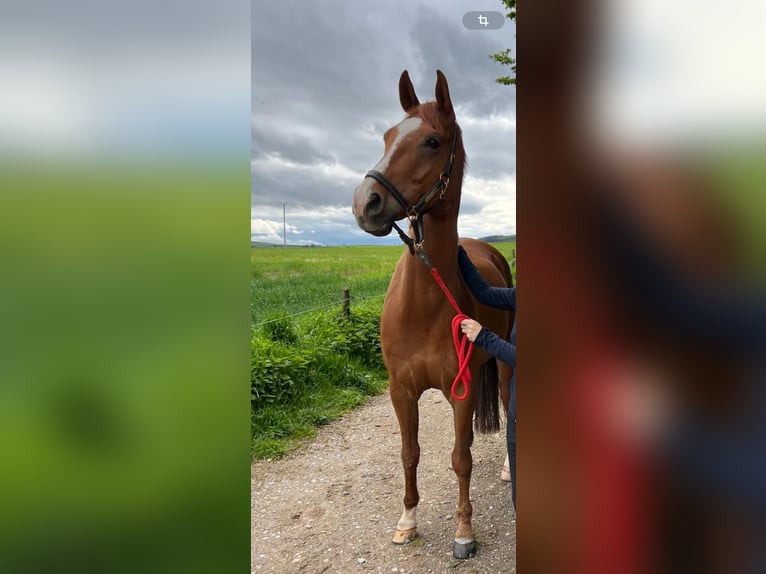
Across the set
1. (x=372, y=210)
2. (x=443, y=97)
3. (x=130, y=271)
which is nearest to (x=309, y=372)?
(x=372, y=210)

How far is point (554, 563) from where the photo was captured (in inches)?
19.5

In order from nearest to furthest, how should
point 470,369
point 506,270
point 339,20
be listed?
point 339,20
point 470,369
point 506,270

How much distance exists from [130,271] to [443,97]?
0.81 meters

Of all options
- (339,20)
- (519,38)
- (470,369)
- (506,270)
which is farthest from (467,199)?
(506,270)

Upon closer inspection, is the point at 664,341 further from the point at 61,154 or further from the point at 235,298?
the point at 61,154

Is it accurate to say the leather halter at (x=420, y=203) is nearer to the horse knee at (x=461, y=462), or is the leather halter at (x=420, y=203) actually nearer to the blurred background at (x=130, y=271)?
the blurred background at (x=130, y=271)

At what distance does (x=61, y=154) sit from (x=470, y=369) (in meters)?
1.55

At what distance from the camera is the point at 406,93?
100 centimetres

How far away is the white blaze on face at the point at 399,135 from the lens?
1280mm

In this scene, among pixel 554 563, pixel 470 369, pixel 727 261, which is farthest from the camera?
pixel 470 369

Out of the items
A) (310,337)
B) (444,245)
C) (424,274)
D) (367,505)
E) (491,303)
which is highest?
(444,245)

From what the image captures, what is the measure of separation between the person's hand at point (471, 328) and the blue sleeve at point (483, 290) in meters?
0.30

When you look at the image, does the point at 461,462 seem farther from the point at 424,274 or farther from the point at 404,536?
the point at 424,274

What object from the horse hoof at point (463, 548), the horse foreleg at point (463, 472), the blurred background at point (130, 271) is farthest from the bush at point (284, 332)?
the horse hoof at point (463, 548)
